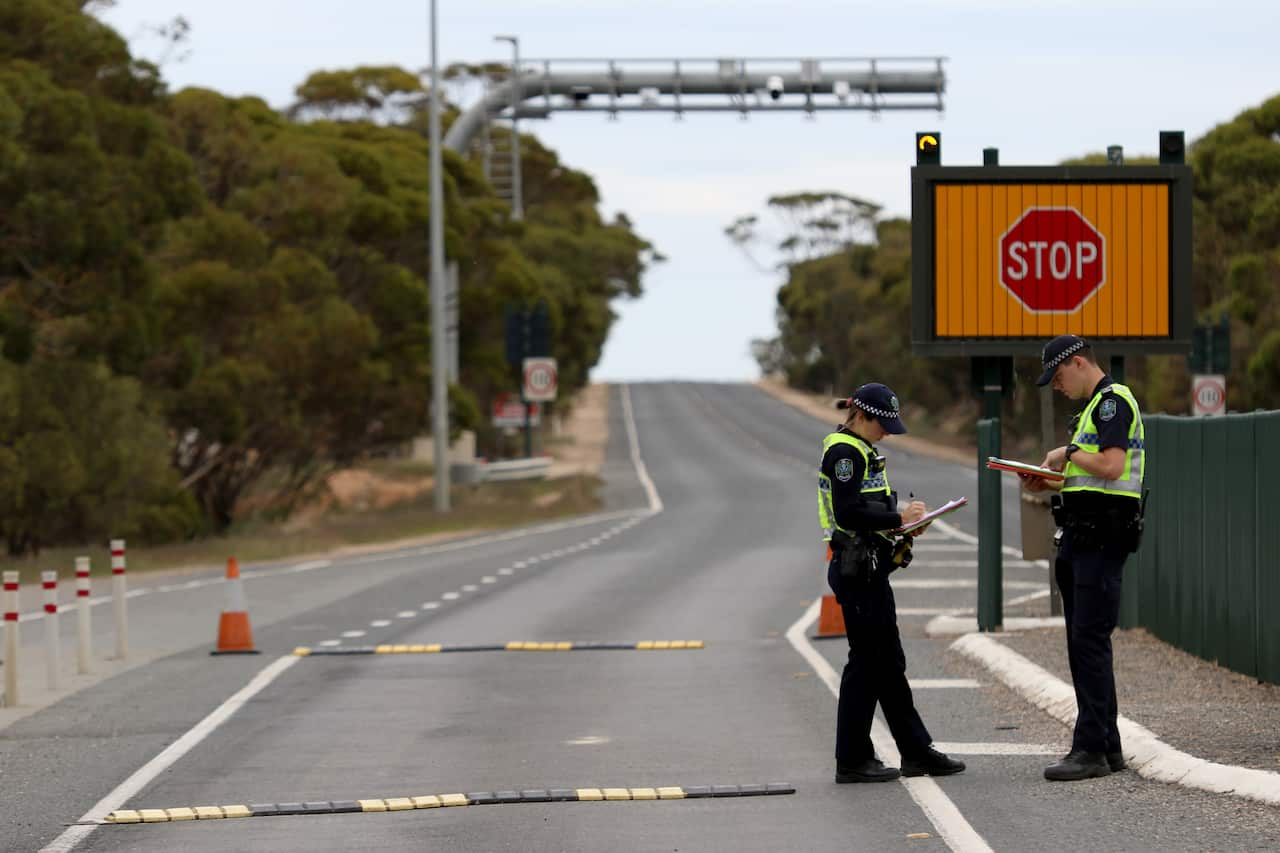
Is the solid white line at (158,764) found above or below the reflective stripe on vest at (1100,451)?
below

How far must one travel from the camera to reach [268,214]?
1825 inches

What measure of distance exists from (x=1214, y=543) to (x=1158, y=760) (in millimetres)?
4673

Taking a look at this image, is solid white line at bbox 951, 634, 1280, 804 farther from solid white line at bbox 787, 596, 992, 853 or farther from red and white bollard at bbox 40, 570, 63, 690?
red and white bollard at bbox 40, 570, 63, 690

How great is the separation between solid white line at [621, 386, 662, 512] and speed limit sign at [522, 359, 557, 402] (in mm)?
3958

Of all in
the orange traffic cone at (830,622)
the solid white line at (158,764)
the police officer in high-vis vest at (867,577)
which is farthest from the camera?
the orange traffic cone at (830,622)

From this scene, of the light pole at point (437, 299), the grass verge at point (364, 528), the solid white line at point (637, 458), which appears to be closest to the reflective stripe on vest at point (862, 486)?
the grass verge at point (364, 528)

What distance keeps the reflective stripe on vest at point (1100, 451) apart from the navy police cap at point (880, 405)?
81 cm

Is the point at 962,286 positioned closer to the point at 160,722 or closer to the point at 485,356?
the point at 160,722

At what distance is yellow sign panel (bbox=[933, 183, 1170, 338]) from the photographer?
17.8m

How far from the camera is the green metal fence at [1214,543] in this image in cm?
1297

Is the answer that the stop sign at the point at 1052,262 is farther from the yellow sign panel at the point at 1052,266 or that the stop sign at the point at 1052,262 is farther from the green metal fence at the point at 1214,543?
the green metal fence at the point at 1214,543

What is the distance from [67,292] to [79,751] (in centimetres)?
2322

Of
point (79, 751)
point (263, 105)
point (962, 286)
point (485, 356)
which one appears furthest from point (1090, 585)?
point (485, 356)

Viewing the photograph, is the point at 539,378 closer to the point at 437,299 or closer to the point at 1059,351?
the point at 437,299
